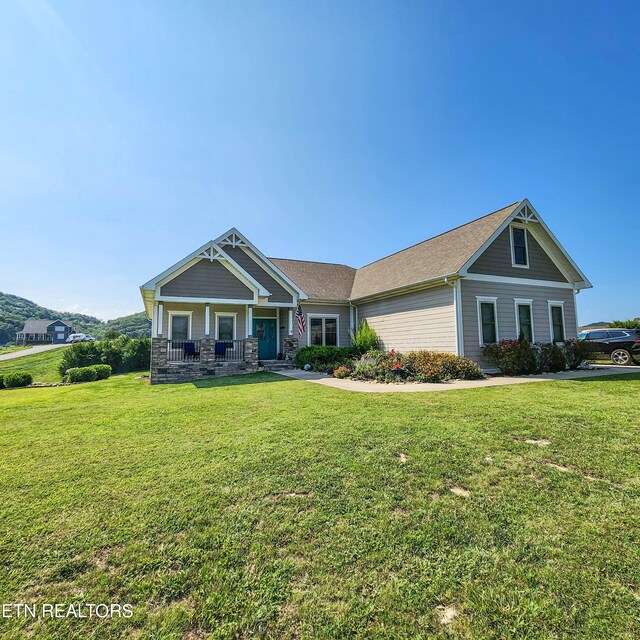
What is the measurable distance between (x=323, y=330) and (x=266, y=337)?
3314 mm

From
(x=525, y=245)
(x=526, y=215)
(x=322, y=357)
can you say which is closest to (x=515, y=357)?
(x=525, y=245)

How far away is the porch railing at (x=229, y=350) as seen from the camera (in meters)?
14.8

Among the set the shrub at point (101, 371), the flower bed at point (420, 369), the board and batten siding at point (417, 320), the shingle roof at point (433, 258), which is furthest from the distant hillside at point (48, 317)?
the flower bed at point (420, 369)

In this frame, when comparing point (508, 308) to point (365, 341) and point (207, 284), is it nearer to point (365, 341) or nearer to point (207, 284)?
point (365, 341)

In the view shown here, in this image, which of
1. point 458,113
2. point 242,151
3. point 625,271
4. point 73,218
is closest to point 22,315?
point 73,218

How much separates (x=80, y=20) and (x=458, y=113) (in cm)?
1343

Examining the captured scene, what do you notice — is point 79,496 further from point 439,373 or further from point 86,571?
point 439,373

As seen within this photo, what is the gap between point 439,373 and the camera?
34.4ft

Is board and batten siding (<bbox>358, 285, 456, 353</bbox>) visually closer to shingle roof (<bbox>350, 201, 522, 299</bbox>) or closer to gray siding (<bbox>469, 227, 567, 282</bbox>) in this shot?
shingle roof (<bbox>350, 201, 522, 299</bbox>)

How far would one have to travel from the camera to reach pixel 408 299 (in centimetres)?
1483

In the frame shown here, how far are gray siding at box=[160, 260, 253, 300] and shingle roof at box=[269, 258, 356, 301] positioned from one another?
4675 millimetres

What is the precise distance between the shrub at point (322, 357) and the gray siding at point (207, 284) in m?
3.80

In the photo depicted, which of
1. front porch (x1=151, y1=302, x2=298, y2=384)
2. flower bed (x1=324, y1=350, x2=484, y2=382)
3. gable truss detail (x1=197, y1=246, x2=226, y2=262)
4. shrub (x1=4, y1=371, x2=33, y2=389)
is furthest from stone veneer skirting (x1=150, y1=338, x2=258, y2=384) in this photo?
shrub (x1=4, y1=371, x2=33, y2=389)

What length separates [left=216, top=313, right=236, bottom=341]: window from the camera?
1620 cm
